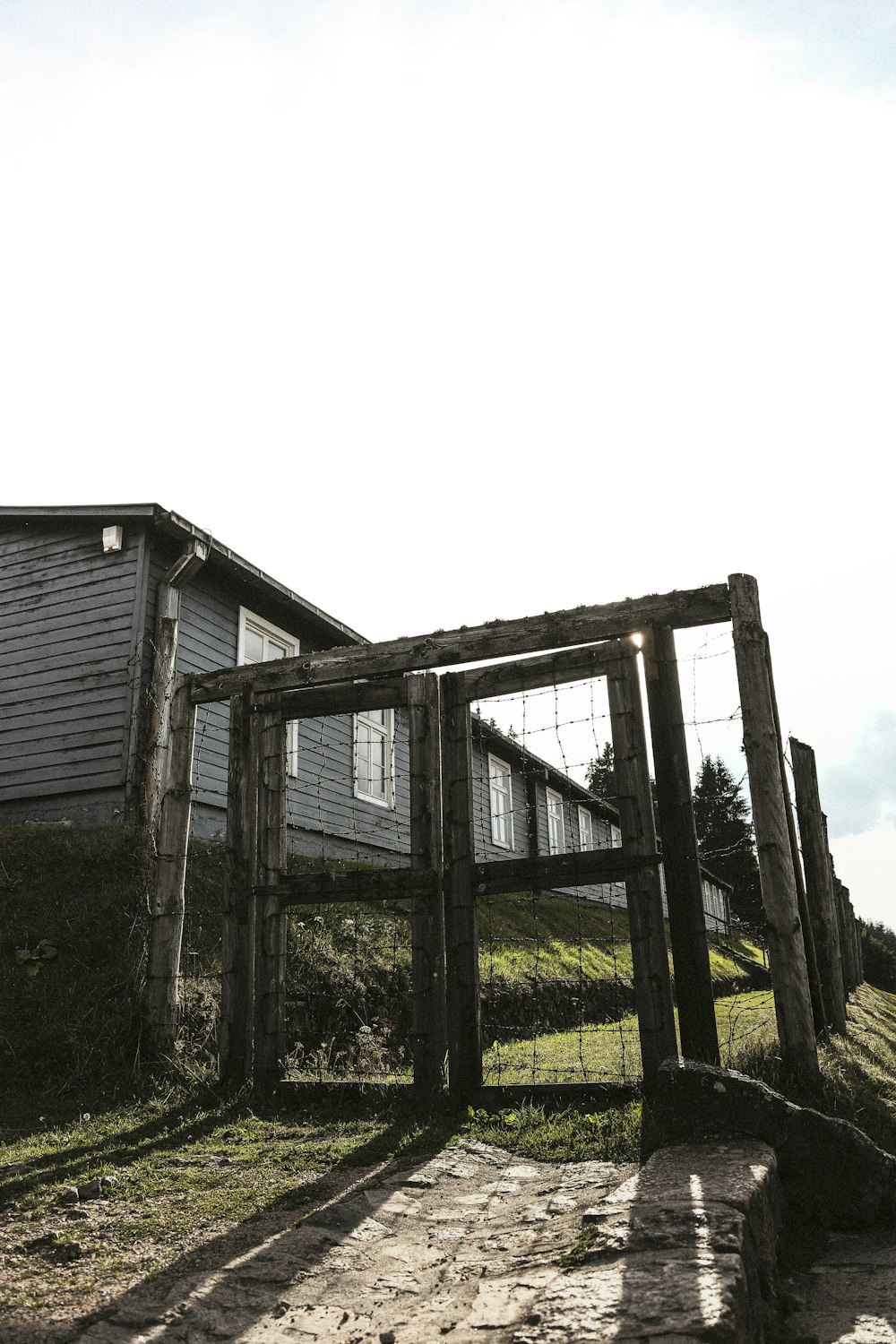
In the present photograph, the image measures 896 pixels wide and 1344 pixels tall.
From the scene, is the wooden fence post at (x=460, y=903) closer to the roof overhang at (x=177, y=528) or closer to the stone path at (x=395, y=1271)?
the stone path at (x=395, y=1271)

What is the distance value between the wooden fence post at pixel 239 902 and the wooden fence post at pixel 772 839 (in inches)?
136

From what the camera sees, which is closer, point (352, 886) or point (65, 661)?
point (352, 886)

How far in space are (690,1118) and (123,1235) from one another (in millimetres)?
2242

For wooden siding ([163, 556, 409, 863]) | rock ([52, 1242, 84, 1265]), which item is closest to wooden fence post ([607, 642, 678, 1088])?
rock ([52, 1242, 84, 1265])

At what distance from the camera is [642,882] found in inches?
221

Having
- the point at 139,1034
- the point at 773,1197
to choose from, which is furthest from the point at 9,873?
the point at 773,1197

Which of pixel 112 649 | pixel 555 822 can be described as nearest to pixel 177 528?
pixel 112 649

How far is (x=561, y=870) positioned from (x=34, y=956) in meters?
4.85

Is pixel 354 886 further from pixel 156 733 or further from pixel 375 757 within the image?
pixel 375 757

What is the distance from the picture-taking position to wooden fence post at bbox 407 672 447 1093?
19.4 feet

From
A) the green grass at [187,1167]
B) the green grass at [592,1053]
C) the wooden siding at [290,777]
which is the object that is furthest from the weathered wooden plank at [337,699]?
the wooden siding at [290,777]

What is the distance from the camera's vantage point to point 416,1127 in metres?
5.34

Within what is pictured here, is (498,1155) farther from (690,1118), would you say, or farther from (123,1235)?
(123,1235)

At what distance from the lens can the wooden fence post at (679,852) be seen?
5.46 metres
